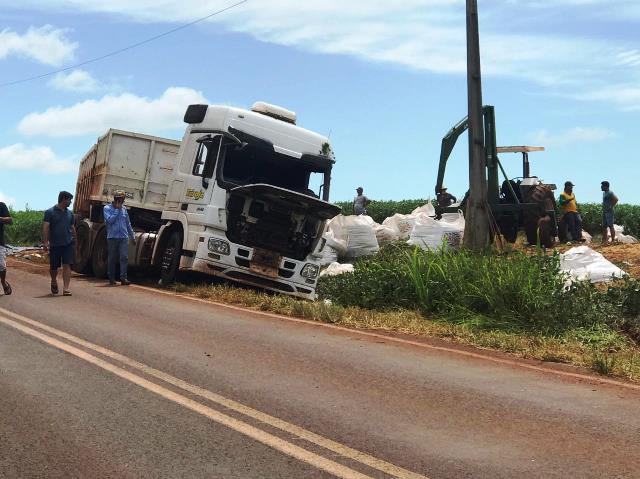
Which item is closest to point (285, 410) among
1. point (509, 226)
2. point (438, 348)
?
point (438, 348)

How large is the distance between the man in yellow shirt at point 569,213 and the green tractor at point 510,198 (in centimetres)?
34

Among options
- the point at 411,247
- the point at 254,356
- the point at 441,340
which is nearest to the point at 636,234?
the point at 411,247

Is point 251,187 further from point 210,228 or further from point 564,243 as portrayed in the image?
point 564,243

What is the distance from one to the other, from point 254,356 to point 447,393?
2.32 metres

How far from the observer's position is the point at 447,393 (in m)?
7.27

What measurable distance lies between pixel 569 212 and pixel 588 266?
8426 millimetres

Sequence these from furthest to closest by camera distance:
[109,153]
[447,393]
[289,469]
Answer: [109,153]
[447,393]
[289,469]

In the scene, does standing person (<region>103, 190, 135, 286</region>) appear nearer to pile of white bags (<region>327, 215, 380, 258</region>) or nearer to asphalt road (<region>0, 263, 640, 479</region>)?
pile of white bags (<region>327, 215, 380, 258</region>)

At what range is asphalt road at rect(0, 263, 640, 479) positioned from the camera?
5.09m

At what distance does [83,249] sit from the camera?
785 inches

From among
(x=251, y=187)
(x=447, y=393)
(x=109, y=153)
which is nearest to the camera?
(x=447, y=393)

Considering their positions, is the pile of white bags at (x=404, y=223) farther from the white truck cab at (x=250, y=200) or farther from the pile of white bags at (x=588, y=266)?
the pile of white bags at (x=588, y=266)

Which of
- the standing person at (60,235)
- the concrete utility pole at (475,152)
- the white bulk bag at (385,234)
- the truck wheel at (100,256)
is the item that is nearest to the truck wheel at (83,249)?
the truck wheel at (100,256)

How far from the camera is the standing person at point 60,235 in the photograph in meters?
15.1
